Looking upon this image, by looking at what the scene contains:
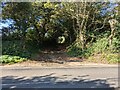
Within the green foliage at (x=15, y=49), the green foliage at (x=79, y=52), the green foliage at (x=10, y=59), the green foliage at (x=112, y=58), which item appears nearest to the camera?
the green foliage at (x=10, y=59)

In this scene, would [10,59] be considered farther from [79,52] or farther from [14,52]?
[79,52]

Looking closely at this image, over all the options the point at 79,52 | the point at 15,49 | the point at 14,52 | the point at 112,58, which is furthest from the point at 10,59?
the point at 112,58

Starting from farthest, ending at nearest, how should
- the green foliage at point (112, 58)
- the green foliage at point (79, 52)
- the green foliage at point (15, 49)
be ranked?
the green foliage at point (79, 52) → the green foliage at point (15, 49) → the green foliage at point (112, 58)

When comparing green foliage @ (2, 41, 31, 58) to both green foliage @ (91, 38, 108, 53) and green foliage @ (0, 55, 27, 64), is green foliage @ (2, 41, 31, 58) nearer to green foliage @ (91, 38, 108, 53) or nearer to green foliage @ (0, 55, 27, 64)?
green foliage @ (0, 55, 27, 64)

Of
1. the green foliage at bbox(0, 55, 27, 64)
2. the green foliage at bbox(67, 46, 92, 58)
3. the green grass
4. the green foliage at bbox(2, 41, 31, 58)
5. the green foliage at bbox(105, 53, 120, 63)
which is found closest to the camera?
the green foliage at bbox(0, 55, 27, 64)

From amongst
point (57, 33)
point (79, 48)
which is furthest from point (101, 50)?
point (57, 33)

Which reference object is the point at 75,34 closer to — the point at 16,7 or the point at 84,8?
the point at 84,8

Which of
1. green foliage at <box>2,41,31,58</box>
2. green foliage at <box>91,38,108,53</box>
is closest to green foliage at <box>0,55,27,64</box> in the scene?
green foliage at <box>2,41,31,58</box>

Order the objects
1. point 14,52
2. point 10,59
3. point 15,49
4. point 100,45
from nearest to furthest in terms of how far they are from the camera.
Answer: point 10,59 → point 14,52 → point 15,49 → point 100,45

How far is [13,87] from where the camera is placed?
5.71 m

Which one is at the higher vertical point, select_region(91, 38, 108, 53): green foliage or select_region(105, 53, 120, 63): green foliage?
select_region(91, 38, 108, 53): green foliage

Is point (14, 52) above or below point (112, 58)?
above

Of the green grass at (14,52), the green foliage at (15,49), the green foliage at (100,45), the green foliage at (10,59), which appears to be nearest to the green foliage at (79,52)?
the green foliage at (100,45)

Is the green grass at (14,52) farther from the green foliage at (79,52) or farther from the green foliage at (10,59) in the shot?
the green foliage at (79,52)
